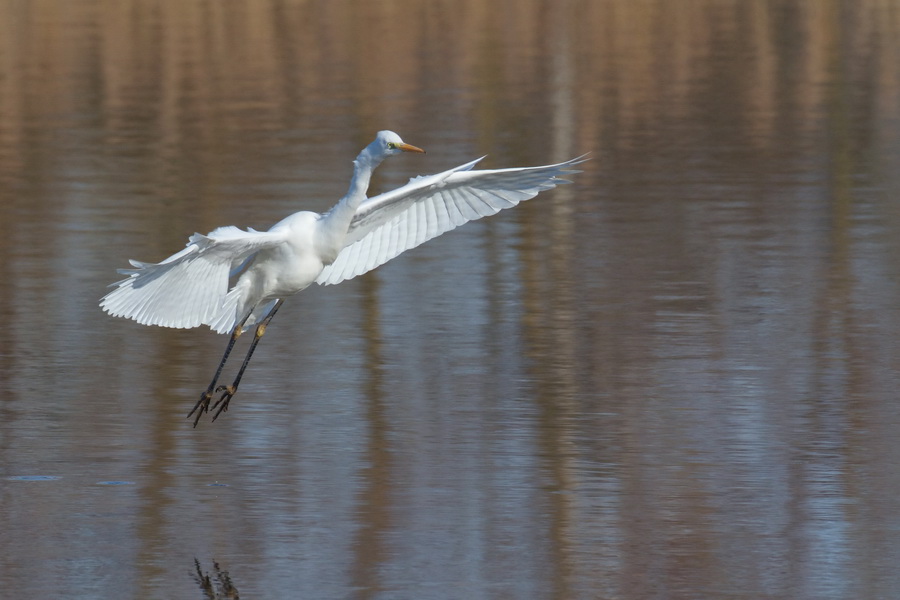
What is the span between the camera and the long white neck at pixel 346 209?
8469 mm

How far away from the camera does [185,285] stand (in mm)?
8375

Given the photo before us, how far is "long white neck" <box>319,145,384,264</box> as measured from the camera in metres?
8.47

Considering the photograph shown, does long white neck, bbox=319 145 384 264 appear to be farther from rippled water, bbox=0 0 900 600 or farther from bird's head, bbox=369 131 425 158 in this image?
rippled water, bbox=0 0 900 600

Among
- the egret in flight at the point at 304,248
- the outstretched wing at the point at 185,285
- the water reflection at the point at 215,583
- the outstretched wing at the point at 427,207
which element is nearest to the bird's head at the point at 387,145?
the egret in flight at the point at 304,248

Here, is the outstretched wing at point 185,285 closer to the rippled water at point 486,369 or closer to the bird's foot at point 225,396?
the bird's foot at point 225,396

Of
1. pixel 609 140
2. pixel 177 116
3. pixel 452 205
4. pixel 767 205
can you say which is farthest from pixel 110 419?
pixel 177 116

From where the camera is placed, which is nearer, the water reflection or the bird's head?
the water reflection

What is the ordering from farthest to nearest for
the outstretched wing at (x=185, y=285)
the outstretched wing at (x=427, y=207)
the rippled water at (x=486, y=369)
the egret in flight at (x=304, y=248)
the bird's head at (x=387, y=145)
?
the outstretched wing at (x=427, y=207)
the bird's head at (x=387, y=145)
the egret in flight at (x=304, y=248)
the outstretched wing at (x=185, y=285)
the rippled water at (x=486, y=369)

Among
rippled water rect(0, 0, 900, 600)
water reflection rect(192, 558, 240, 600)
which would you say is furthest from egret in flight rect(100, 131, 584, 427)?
water reflection rect(192, 558, 240, 600)

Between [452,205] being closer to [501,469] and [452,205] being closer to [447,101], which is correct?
[501,469]

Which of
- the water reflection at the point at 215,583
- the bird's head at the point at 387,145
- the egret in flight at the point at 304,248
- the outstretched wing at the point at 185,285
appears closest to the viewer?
the water reflection at the point at 215,583

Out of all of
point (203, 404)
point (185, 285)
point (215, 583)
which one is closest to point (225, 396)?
point (203, 404)

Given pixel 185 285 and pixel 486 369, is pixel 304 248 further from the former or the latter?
pixel 486 369

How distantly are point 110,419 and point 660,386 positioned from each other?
3001mm
